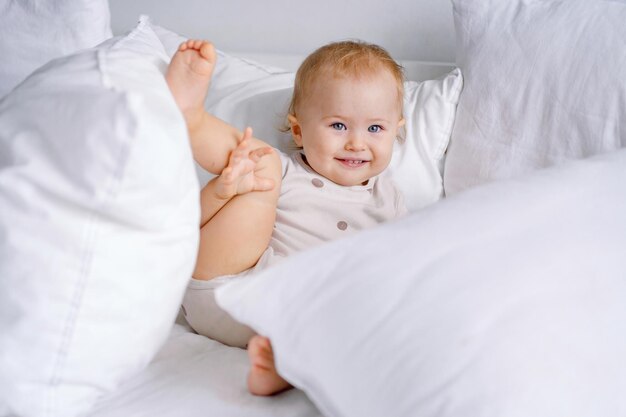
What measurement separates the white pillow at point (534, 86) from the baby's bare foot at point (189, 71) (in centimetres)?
54

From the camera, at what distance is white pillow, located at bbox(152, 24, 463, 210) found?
4.40 feet

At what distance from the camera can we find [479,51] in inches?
52.8

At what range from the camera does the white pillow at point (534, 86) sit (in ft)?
3.90

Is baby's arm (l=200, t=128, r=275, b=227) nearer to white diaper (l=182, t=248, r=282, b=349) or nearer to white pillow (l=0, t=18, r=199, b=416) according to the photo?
white diaper (l=182, t=248, r=282, b=349)

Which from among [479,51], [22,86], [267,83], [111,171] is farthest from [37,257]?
[479,51]

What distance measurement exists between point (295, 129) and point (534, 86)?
0.40m

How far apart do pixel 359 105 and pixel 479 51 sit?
→ 29 cm

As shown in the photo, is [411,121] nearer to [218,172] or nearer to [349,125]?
[349,125]

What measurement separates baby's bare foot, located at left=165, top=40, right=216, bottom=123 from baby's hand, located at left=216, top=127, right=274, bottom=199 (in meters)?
0.09

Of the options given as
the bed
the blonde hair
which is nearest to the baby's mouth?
the blonde hair

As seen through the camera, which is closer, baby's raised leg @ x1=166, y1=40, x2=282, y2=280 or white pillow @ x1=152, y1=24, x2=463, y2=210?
baby's raised leg @ x1=166, y1=40, x2=282, y2=280

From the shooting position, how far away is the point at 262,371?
0.83 meters

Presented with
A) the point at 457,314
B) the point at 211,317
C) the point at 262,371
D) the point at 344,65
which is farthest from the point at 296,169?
the point at 457,314

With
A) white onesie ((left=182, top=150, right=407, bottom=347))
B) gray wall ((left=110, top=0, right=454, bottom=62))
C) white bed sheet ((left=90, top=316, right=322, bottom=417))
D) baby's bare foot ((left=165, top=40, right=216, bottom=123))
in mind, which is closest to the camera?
white bed sheet ((left=90, top=316, right=322, bottom=417))
